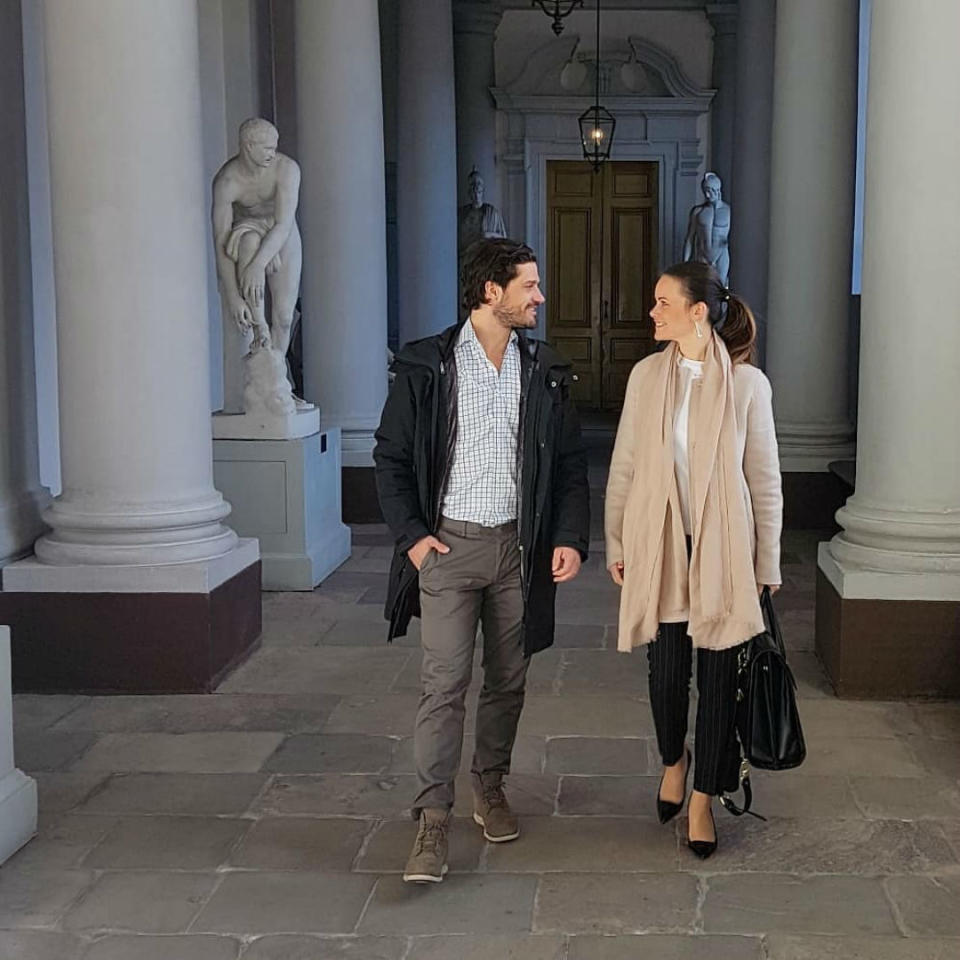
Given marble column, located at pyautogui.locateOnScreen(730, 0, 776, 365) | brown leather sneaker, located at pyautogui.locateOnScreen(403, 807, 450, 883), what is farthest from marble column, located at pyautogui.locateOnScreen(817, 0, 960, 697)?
marble column, located at pyautogui.locateOnScreen(730, 0, 776, 365)

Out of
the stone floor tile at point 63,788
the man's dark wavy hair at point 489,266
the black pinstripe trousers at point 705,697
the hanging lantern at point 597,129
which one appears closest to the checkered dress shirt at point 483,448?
the man's dark wavy hair at point 489,266

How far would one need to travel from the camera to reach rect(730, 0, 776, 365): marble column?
47.2 feet

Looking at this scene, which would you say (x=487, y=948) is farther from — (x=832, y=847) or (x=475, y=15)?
(x=475, y=15)

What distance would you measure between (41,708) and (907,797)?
3398mm

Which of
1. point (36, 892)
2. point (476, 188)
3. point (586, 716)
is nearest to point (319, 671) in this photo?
point (586, 716)

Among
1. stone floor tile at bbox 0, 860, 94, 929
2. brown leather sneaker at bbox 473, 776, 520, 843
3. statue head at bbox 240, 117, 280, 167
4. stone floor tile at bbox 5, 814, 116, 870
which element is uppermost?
statue head at bbox 240, 117, 280, 167

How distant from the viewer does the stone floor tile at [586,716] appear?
571 cm

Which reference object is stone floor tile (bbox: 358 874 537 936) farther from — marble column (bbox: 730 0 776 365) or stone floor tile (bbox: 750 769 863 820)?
marble column (bbox: 730 0 776 365)

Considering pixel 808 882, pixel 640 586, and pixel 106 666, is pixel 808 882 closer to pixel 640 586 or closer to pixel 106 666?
pixel 640 586

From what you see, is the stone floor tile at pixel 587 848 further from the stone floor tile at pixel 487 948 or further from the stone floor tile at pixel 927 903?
the stone floor tile at pixel 927 903

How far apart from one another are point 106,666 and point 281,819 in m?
1.83

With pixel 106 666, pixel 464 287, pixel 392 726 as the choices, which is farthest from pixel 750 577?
pixel 106 666

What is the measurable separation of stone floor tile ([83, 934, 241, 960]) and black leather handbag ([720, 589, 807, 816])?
1.54 meters

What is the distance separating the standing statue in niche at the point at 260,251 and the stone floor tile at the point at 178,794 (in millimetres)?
3649
